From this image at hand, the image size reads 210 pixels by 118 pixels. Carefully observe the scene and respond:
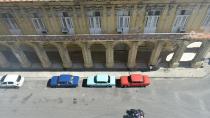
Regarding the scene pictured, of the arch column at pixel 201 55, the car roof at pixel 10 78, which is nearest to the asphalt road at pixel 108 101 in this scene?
the car roof at pixel 10 78

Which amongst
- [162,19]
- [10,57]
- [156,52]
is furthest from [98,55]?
[10,57]

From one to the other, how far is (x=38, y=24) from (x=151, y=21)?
18744 millimetres

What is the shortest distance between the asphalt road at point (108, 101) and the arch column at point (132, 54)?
5.24 meters

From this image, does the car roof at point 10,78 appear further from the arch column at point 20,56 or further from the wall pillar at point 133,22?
the wall pillar at point 133,22

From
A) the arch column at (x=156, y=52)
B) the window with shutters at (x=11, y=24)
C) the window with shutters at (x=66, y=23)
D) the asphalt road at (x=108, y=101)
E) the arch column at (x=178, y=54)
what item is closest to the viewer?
the window with shutters at (x=66, y=23)

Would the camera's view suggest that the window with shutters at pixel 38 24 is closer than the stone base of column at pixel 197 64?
Yes

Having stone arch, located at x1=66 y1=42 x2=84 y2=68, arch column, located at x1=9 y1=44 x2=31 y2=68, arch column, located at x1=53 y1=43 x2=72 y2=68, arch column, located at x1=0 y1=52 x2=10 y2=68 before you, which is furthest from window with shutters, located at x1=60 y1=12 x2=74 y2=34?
arch column, located at x1=0 y1=52 x2=10 y2=68

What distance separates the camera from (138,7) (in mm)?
37781

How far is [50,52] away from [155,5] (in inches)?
992

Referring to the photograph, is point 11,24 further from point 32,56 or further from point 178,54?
point 178,54

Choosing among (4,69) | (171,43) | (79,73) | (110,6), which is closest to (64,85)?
(79,73)

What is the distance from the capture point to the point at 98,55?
171 ft

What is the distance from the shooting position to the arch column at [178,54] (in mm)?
43719

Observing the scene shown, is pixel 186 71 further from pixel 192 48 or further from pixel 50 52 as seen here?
pixel 50 52
